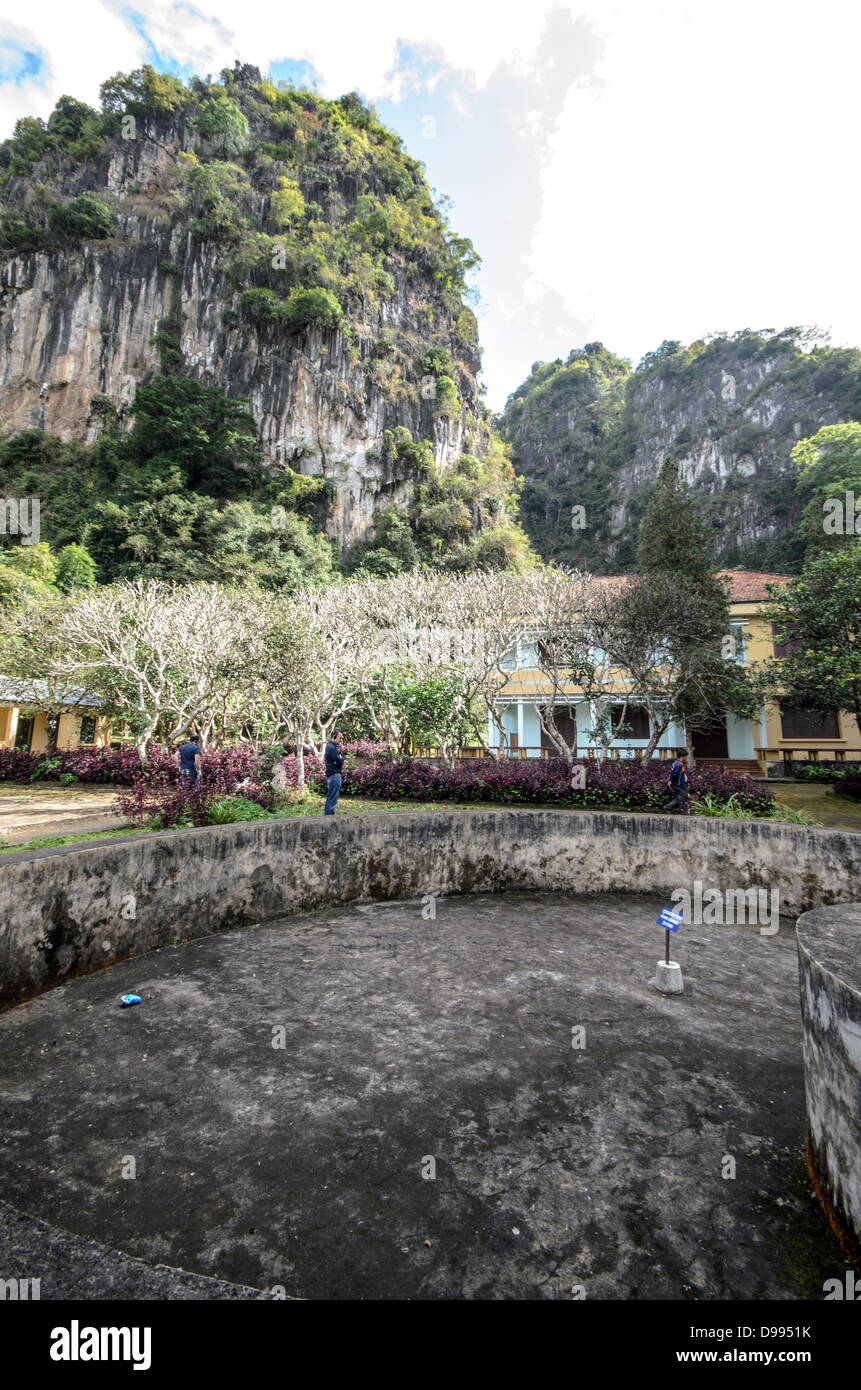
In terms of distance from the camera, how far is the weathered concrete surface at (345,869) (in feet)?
16.1

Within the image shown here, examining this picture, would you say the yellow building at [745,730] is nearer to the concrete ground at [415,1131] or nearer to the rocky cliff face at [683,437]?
the concrete ground at [415,1131]

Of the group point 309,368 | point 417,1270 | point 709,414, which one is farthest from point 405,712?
point 709,414

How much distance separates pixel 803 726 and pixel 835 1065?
24.3 m

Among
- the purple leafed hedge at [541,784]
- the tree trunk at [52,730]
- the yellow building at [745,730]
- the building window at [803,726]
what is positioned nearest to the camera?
the purple leafed hedge at [541,784]

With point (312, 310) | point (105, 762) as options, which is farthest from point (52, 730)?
point (312, 310)

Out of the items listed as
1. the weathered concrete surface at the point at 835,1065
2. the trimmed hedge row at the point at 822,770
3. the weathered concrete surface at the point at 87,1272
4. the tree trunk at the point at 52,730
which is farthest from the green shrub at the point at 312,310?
the weathered concrete surface at the point at 87,1272

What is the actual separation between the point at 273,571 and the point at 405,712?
65.0 feet

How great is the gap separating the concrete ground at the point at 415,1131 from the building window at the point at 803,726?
825 inches

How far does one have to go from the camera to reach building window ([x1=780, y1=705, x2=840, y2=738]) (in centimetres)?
2317

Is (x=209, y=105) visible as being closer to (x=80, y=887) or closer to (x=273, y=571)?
(x=273, y=571)

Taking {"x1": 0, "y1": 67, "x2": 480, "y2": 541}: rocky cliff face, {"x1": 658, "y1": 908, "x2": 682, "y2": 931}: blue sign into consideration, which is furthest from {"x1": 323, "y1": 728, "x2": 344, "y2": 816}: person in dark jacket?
{"x1": 0, "y1": 67, "x2": 480, "y2": 541}: rocky cliff face

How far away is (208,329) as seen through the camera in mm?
43719

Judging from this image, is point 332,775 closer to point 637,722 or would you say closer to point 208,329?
point 637,722

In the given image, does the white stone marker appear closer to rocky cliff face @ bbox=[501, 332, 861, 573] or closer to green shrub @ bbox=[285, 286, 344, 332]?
rocky cliff face @ bbox=[501, 332, 861, 573]
